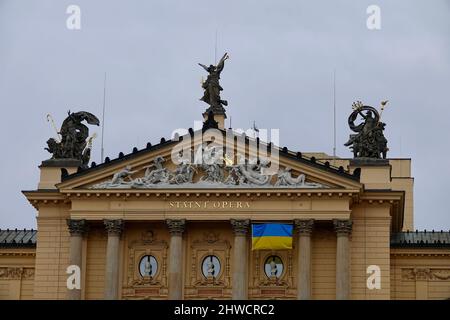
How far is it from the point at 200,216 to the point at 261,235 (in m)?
3.50

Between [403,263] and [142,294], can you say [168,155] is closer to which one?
[142,294]

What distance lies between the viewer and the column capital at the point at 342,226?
83.6 metres

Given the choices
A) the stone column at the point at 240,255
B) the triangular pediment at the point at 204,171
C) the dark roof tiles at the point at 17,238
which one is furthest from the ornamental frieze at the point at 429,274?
the dark roof tiles at the point at 17,238

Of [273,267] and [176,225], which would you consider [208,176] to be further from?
[273,267]

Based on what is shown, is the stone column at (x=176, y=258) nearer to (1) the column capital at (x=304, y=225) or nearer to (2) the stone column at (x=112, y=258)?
(2) the stone column at (x=112, y=258)

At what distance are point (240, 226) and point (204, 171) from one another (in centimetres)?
366

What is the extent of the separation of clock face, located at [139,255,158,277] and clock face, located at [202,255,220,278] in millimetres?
2655

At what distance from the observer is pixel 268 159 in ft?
279

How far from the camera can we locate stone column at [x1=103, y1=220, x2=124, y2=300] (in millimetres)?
84250

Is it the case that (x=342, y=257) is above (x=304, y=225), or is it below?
below

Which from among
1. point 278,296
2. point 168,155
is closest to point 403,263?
point 278,296

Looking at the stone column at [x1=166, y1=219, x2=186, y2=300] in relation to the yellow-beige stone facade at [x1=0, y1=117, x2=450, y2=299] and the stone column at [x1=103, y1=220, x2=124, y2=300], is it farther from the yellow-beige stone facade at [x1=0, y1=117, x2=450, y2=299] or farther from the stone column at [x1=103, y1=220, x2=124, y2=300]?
the stone column at [x1=103, y1=220, x2=124, y2=300]

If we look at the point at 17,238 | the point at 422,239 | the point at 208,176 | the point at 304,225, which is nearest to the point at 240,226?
the point at 208,176

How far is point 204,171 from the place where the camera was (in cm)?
8519
